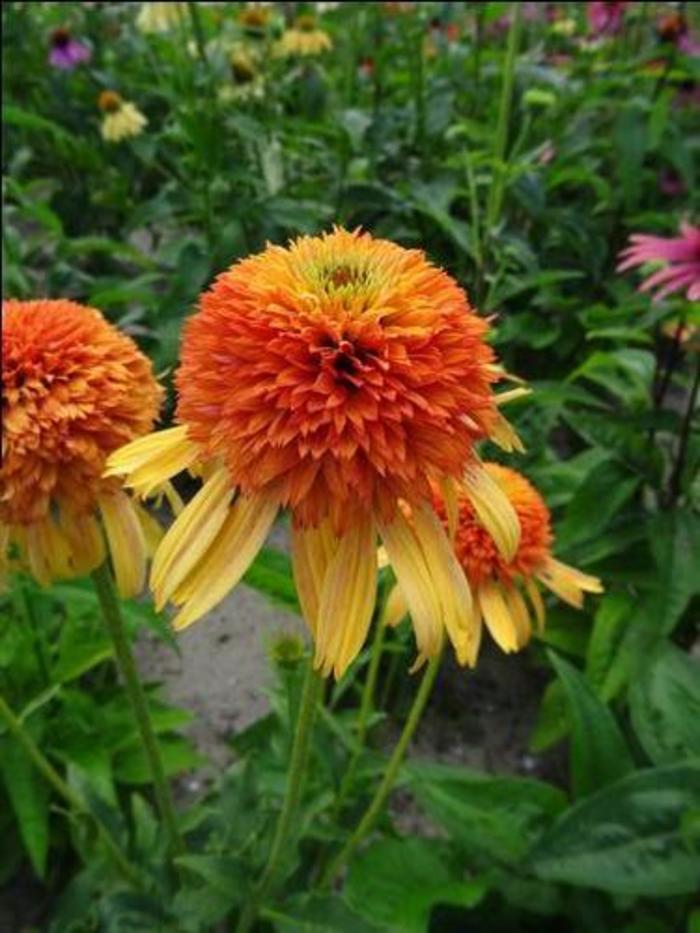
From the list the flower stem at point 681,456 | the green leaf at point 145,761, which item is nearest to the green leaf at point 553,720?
the flower stem at point 681,456

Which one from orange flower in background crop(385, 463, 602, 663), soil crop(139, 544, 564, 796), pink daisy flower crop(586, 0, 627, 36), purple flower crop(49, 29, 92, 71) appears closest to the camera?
orange flower in background crop(385, 463, 602, 663)

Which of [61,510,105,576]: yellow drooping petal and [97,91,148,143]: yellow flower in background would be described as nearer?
[61,510,105,576]: yellow drooping petal

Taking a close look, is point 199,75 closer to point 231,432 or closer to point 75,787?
point 75,787

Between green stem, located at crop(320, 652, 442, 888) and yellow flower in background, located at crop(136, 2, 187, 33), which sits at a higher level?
yellow flower in background, located at crop(136, 2, 187, 33)

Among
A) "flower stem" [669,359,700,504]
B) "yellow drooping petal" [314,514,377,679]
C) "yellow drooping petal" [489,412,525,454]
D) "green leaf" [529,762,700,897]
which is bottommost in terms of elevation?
"green leaf" [529,762,700,897]

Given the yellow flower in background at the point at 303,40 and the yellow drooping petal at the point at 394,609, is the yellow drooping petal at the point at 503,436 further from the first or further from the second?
the yellow flower in background at the point at 303,40

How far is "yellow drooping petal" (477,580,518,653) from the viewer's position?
803 mm

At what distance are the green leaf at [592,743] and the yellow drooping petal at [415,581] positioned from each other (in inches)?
24.1

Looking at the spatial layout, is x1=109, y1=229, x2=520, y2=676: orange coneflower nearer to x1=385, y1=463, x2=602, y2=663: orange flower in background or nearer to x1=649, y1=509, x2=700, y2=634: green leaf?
x1=385, y1=463, x2=602, y2=663: orange flower in background

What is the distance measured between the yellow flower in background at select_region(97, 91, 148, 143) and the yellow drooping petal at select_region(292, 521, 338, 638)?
2105mm

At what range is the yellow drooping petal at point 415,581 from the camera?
0.52 metres

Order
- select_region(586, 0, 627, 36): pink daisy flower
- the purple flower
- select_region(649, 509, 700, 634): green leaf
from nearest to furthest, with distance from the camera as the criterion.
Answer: select_region(649, 509, 700, 634): green leaf → select_region(586, 0, 627, 36): pink daisy flower → the purple flower

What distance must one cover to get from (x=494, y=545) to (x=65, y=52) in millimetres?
2433

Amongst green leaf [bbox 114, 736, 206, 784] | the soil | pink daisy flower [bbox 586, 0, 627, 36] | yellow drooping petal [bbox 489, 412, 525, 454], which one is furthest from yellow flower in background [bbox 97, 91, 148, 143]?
yellow drooping petal [bbox 489, 412, 525, 454]
